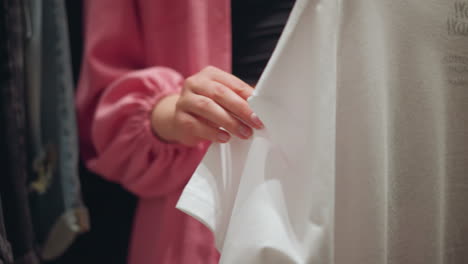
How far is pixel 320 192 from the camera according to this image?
291 millimetres

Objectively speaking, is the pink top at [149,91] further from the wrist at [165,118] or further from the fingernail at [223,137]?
the fingernail at [223,137]

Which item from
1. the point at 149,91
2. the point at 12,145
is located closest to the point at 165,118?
the point at 149,91

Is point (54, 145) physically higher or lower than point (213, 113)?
lower

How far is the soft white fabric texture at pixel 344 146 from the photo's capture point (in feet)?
0.97

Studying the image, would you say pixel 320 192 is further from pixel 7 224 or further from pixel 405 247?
pixel 7 224

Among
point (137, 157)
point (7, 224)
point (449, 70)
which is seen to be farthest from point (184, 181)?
point (449, 70)

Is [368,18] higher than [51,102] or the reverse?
higher

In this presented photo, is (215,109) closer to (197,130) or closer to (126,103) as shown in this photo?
(197,130)

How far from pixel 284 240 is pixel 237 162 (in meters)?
0.08

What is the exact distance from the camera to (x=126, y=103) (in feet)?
1.53

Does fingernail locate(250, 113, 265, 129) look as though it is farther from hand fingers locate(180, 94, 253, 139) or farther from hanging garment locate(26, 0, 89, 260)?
hanging garment locate(26, 0, 89, 260)

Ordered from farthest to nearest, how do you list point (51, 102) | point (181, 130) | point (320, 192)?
point (51, 102) → point (181, 130) → point (320, 192)

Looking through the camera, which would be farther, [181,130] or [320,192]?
[181,130]

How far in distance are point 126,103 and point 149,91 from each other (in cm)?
3
